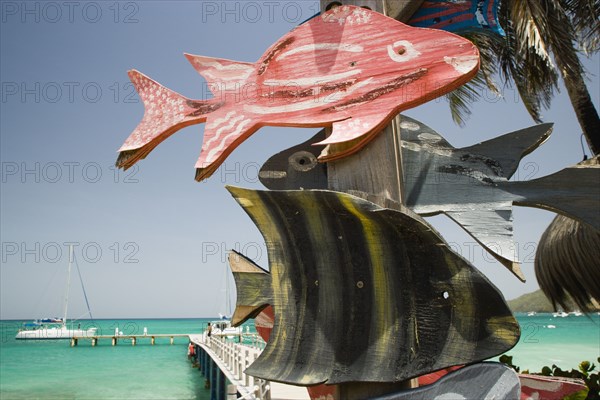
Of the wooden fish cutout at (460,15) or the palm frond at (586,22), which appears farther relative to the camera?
the palm frond at (586,22)

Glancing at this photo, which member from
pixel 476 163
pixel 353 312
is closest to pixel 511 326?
pixel 353 312

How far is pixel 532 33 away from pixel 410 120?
4.46 metres

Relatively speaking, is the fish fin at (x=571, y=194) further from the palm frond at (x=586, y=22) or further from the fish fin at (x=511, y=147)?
the palm frond at (x=586, y=22)

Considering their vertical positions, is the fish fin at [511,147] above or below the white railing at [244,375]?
above

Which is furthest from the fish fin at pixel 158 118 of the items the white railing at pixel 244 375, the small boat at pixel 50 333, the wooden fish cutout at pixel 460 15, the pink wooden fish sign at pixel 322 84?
the small boat at pixel 50 333

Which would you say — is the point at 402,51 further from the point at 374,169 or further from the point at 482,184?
the point at 482,184

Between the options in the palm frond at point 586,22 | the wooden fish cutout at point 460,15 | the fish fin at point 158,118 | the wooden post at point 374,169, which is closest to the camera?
the wooden post at point 374,169

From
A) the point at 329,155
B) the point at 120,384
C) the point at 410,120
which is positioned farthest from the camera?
the point at 120,384

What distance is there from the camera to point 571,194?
90.4 inches

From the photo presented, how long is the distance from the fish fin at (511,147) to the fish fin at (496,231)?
23 cm

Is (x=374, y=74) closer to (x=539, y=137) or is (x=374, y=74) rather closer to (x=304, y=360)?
(x=539, y=137)

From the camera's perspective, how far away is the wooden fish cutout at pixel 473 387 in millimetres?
1959

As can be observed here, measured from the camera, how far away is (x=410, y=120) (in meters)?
2.79

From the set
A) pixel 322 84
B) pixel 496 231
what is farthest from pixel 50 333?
pixel 496 231
